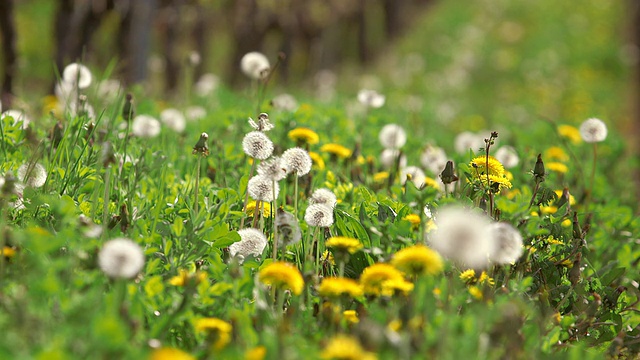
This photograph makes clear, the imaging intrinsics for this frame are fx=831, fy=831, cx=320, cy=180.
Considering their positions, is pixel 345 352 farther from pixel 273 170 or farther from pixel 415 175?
pixel 415 175

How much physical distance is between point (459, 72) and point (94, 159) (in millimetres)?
10556

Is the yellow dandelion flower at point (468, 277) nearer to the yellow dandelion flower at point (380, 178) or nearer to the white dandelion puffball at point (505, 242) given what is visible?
the white dandelion puffball at point (505, 242)

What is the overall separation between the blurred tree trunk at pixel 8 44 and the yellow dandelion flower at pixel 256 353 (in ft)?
12.3

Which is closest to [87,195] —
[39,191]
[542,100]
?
[39,191]

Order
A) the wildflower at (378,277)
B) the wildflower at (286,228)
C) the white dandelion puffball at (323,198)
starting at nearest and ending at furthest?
the wildflower at (378,277) < the wildflower at (286,228) < the white dandelion puffball at (323,198)

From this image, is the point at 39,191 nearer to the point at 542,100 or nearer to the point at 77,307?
the point at 77,307

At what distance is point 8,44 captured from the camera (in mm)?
5008

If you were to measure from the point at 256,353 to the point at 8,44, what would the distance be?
13.0 feet

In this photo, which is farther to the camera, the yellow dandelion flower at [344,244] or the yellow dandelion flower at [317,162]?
the yellow dandelion flower at [317,162]

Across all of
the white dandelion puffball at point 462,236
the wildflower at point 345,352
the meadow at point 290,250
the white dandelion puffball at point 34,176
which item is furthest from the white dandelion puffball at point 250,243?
the wildflower at point 345,352

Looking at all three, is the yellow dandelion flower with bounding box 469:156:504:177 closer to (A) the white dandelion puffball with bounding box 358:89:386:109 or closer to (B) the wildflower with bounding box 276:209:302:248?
(B) the wildflower with bounding box 276:209:302:248

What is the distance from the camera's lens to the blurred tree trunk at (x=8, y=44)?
4969 mm

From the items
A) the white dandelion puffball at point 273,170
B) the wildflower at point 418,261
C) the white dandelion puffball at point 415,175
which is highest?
the white dandelion puffball at point 415,175

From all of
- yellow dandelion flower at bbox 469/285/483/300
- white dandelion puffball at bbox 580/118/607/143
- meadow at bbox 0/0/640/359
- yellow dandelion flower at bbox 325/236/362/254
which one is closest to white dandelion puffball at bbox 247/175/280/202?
meadow at bbox 0/0/640/359
